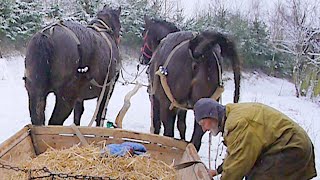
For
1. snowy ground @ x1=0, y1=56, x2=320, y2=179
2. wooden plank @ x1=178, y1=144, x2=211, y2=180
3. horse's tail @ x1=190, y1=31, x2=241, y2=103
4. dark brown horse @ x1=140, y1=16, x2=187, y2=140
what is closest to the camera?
wooden plank @ x1=178, y1=144, x2=211, y2=180

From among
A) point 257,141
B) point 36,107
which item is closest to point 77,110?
point 36,107

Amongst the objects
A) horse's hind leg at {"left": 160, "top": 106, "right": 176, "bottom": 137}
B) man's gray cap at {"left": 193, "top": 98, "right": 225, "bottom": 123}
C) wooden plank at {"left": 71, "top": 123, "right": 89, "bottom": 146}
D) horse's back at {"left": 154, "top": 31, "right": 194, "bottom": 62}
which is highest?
horse's back at {"left": 154, "top": 31, "right": 194, "bottom": 62}

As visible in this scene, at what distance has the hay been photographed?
3.24 meters

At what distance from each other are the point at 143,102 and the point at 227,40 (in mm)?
6418

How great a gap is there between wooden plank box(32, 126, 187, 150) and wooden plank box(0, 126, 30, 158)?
0.13 meters

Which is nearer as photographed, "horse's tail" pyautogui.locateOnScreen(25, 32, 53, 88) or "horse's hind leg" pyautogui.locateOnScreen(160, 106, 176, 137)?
"horse's tail" pyautogui.locateOnScreen(25, 32, 53, 88)

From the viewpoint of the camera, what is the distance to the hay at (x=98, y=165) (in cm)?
324

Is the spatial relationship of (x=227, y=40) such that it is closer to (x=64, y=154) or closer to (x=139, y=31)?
(x=64, y=154)

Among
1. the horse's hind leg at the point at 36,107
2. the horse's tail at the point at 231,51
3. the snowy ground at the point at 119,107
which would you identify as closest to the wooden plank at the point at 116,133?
the horse's hind leg at the point at 36,107

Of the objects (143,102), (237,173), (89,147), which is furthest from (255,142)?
(143,102)

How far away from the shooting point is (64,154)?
3604mm

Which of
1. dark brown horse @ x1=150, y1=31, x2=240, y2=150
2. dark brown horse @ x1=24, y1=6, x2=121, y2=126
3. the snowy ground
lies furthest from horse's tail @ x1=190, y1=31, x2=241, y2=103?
Result: the snowy ground

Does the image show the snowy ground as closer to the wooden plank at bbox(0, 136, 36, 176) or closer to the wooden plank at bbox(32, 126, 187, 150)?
the wooden plank at bbox(32, 126, 187, 150)

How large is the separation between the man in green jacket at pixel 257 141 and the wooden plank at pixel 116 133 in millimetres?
1008
